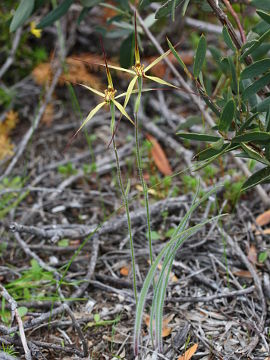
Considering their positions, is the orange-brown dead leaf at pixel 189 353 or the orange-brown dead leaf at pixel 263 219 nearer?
the orange-brown dead leaf at pixel 189 353

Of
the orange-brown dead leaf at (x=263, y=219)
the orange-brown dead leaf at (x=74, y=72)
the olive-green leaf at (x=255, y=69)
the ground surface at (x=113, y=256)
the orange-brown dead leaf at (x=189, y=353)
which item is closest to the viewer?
the olive-green leaf at (x=255, y=69)

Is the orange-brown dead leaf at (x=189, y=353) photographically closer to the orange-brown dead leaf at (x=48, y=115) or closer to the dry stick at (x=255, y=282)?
the dry stick at (x=255, y=282)

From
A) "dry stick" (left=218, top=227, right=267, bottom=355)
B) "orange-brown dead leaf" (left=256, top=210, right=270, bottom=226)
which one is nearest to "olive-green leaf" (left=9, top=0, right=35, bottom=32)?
"dry stick" (left=218, top=227, right=267, bottom=355)

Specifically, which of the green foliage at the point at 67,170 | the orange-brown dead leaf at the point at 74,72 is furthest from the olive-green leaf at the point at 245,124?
the orange-brown dead leaf at the point at 74,72

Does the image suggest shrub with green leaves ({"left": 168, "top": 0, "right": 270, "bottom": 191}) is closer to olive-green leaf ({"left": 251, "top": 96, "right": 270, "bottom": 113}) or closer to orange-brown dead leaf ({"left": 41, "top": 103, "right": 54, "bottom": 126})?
olive-green leaf ({"left": 251, "top": 96, "right": 270, "bottom": 113})

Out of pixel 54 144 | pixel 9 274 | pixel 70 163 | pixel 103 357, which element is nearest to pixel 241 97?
pixel 103 357
